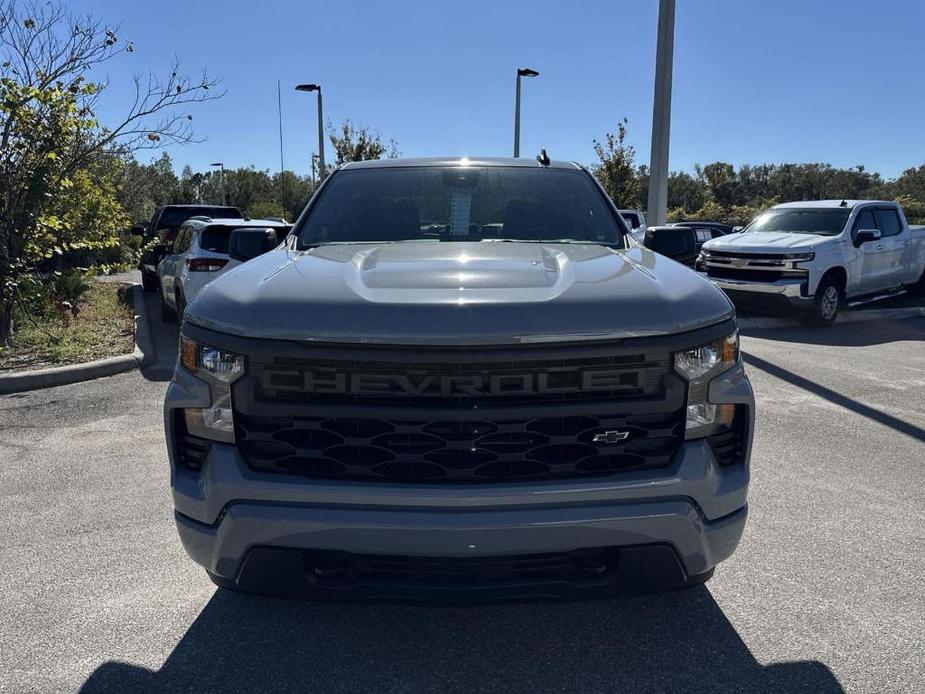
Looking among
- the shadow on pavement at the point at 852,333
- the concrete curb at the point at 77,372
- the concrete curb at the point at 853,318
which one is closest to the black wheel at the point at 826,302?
the shadow on pavement at the point at 852,333

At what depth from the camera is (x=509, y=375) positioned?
7.85 feet

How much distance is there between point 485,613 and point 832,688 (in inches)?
50.0

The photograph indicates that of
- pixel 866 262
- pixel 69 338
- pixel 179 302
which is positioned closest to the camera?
pixel 69 338

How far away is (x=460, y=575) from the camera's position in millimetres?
2414

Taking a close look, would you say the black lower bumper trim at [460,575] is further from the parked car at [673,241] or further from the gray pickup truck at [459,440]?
the parked car at [673,241]

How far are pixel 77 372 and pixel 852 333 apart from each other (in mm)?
10078

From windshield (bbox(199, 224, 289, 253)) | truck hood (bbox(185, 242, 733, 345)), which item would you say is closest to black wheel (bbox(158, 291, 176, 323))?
windshield (bbox(199, 224, 289, 253))

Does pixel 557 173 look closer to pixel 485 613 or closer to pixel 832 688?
pixel 485 613

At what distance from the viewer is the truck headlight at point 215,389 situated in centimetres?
249

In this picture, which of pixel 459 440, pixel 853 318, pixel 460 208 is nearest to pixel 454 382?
pixel 459 440

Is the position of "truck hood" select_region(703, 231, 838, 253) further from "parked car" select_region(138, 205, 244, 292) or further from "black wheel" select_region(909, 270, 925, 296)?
"parked car" select_region(138, 205, 244, 292)

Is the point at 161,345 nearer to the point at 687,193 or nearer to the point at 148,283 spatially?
the point at 148,283

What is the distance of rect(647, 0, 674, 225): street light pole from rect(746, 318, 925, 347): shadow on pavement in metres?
2.41

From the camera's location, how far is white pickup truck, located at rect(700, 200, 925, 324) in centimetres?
1134
